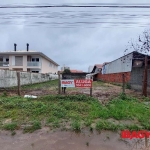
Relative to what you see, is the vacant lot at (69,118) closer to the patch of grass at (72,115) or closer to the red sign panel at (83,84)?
the patch of grass at (72,115)

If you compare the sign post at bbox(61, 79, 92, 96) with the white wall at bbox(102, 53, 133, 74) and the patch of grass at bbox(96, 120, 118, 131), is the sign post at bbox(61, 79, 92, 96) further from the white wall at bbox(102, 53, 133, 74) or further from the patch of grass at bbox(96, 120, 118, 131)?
the white wall at bbox(102, 53, 133, 74)

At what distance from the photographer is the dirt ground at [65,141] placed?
3.23 meters

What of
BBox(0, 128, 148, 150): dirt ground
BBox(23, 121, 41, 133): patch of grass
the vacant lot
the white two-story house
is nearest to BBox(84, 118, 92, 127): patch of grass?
the vacant lot

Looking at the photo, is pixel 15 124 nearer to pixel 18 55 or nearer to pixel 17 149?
pixel 17 149

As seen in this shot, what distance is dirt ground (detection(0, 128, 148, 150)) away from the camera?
3.23m

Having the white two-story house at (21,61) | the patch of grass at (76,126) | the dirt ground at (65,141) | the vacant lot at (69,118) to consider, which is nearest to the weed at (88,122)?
the vacant lot at (69,118)

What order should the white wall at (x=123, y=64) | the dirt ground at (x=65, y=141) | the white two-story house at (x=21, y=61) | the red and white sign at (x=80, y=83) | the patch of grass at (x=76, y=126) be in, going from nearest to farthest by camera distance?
the dirt ground at (x=65, y=141) < the patch of grass at (x=76, y=126) < the red and white sign at (x=80, y=83) < the white wall at (x=123, y=64) < the white two-story house at (x=21, y=61)

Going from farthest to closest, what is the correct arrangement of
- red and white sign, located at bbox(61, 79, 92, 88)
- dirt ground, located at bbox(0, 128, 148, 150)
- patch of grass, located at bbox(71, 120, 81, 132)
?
red and white sign, located at bbox(61, 79, 92, 88), patch of grass, located at bbox(71, 120, 81, 132), dirt ground, located at bbox(0, 128, 148, 150)

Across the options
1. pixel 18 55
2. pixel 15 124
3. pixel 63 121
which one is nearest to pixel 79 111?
pixel 63 121

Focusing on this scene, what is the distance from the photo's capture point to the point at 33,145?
131 inches

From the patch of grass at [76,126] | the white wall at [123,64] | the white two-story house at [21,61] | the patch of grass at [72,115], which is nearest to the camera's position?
→ the patch of grass at [76,126]

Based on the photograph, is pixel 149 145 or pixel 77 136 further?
pixel 77 136

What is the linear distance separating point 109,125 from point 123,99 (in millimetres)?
3213

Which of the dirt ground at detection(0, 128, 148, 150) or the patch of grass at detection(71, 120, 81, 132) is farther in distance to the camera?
the patch of grass at detection(71, 120, 81, 132)
